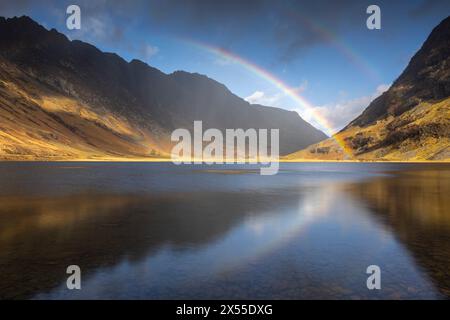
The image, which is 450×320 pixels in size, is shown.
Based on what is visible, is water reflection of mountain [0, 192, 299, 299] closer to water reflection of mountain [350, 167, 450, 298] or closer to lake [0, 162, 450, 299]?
lake [0, 162, 450, 299]

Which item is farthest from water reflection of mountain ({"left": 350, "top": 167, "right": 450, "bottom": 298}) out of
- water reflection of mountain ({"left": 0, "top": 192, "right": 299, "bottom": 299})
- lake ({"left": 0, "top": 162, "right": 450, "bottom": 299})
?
water reflection of mountain ({"left": 0, "top": 192, "right": 299, "bottom": 299})

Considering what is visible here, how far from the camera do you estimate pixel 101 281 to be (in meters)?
13.5

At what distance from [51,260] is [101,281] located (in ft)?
13.1

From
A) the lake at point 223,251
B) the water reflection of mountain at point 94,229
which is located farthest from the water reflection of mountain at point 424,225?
the water reflection of mountain at point 94,229

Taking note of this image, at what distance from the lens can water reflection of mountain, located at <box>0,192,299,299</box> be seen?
48.8 feet

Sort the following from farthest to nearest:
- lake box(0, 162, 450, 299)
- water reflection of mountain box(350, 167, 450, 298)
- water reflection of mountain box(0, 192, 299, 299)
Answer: water reflection of mountain box(350, 167, 450, 298), water reflection of mountain box(0, 192, 299, 299), lake box(0, 162, 450, 299)

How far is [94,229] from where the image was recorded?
75.4ft

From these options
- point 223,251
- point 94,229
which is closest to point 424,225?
point 223,251

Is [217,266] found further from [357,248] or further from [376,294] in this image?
[357,248]

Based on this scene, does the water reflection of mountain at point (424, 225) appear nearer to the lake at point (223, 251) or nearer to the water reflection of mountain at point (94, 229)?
the lake at point (223, 251)

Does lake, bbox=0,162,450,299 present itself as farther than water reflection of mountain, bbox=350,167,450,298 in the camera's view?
No
